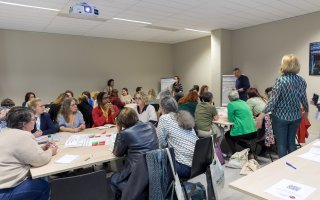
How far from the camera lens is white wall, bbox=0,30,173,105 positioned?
22.0ft

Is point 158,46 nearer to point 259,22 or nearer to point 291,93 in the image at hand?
point 259,22

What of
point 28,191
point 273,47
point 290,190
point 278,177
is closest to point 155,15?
point 273,47

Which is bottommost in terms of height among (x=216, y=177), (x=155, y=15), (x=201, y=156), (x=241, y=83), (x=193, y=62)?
(x=216, y=177)

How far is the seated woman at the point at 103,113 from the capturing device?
149 inches

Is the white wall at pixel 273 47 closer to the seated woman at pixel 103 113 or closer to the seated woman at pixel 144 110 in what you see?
the seated woman at pixel 144 110

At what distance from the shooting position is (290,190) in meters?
1.33

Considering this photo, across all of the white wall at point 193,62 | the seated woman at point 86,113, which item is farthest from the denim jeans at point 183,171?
the white wall at point 193,62

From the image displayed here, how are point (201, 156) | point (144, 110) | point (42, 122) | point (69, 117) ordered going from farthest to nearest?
point (144, 110) → point (69, 117) → point (42, 122) → point (201, 156)

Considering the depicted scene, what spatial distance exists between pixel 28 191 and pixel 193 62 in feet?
25.2

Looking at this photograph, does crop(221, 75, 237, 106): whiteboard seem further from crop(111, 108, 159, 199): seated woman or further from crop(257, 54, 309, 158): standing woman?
crop(111, 108, 159, 199): seated woman

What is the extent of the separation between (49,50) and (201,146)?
650 cm

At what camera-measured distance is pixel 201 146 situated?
227 cm

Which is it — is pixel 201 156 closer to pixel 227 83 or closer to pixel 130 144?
pixel 130 144

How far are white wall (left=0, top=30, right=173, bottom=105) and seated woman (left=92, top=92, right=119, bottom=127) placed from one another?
410 centimetres
